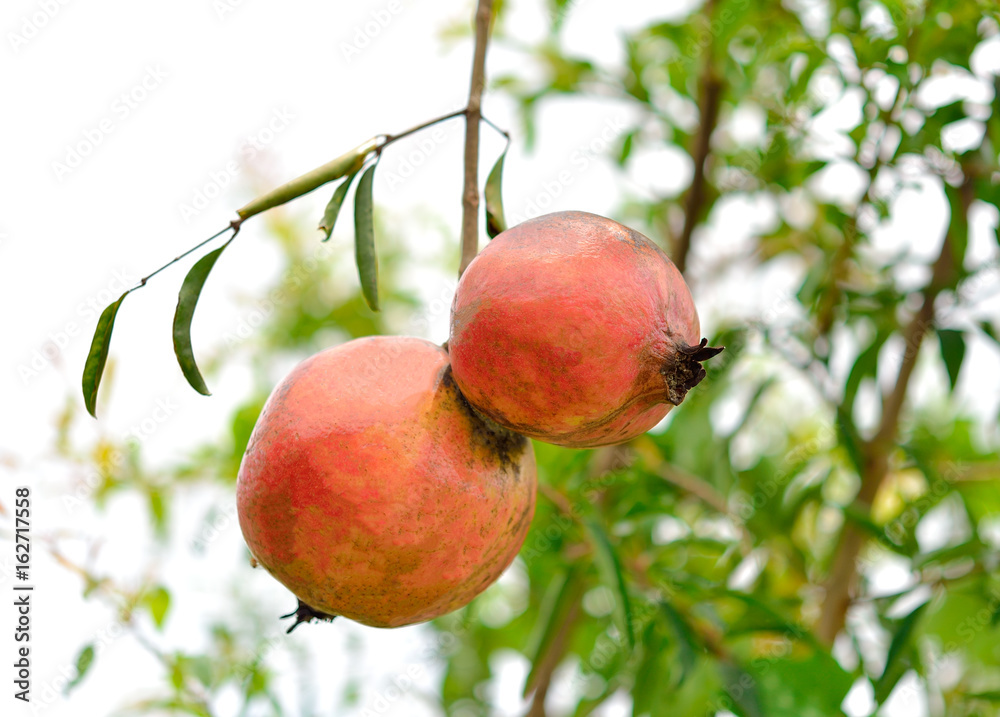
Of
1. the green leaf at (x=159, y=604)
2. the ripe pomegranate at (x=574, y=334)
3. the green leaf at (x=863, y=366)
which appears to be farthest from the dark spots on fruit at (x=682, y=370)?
the green leaf at (x=159, y=604)

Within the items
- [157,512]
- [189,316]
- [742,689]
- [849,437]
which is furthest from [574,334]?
[157,512]

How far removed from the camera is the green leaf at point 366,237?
98 cm

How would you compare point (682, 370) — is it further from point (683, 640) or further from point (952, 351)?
point (952, 351)

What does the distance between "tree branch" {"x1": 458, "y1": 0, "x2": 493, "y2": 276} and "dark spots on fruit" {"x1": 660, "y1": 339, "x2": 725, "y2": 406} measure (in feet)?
0.93

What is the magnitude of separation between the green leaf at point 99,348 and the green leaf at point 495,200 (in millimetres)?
412

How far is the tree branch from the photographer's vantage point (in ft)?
3.24

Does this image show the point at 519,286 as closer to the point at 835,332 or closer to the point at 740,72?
the point at 740,72

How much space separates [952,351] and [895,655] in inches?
23.8

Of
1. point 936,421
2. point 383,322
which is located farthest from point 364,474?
point 936,421

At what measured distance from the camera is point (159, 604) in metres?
1.59

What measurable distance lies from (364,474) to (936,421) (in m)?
2.24

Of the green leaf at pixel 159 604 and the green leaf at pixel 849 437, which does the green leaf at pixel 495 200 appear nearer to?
the green leaf at pixel 849 437

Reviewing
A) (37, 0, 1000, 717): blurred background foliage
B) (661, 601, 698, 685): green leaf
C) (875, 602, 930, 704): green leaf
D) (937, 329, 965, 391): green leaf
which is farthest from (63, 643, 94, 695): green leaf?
(937, 329, 965, 391): green leaf

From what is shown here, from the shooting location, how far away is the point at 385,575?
863 mm
